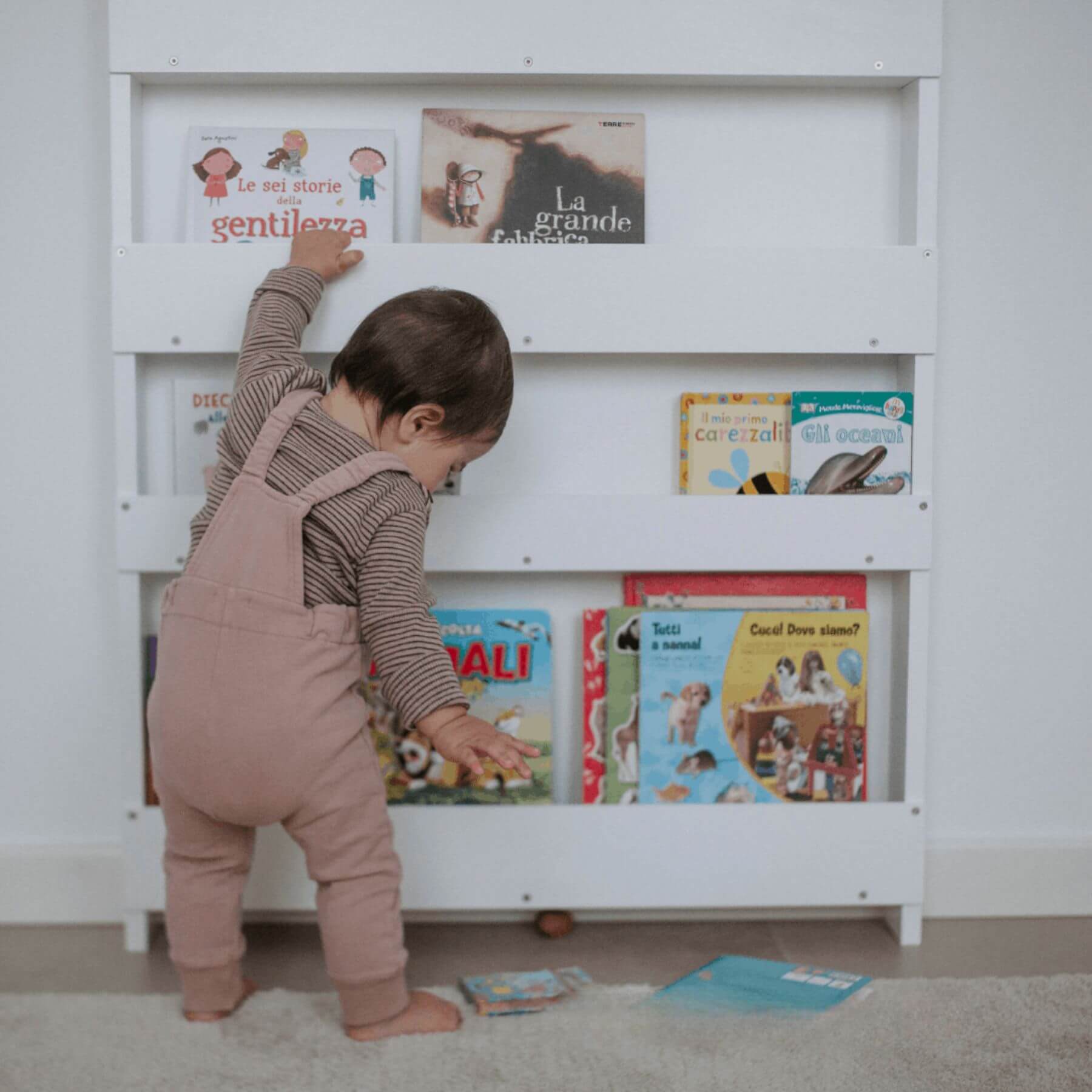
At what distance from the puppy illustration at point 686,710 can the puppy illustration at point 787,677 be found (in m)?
0.09

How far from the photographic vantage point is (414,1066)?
1.10 metres

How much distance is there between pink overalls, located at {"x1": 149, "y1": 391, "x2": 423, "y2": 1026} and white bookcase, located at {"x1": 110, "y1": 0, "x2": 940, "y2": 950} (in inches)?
8.6

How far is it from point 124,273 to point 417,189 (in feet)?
1.21

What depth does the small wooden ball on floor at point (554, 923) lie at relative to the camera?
143 centimetres

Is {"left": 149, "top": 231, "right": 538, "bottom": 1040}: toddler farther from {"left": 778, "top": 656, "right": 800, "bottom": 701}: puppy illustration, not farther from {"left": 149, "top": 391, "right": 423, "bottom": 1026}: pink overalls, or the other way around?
{"left": 778, "top": 656, "right": 800, "bottom": 701}: puppy illustration

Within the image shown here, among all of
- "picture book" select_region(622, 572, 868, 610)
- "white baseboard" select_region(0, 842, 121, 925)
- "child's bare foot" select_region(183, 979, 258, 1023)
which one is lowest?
"child's bare foot" select_region(183, 979, 258, 1023)

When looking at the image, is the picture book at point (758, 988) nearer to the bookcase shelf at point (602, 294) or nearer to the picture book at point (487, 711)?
the picture book at point (487, 711)

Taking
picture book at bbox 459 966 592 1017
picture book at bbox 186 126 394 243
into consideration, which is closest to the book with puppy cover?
picture book at bbox 459 966 592 1017

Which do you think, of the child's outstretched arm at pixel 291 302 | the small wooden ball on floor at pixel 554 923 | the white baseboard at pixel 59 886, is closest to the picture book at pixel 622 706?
the small wooden ball on floor at pixel 554 923

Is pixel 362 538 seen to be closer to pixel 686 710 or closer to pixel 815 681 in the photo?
pixel 686 710

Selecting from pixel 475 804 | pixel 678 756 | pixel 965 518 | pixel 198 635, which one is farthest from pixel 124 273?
pixel 965 518

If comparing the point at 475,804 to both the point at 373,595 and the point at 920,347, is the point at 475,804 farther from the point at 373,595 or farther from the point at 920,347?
the point at 920,347

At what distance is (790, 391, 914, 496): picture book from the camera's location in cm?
139

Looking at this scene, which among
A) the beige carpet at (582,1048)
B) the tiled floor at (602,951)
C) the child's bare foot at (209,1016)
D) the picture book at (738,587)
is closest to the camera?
the beige carpet at (582,1048)
